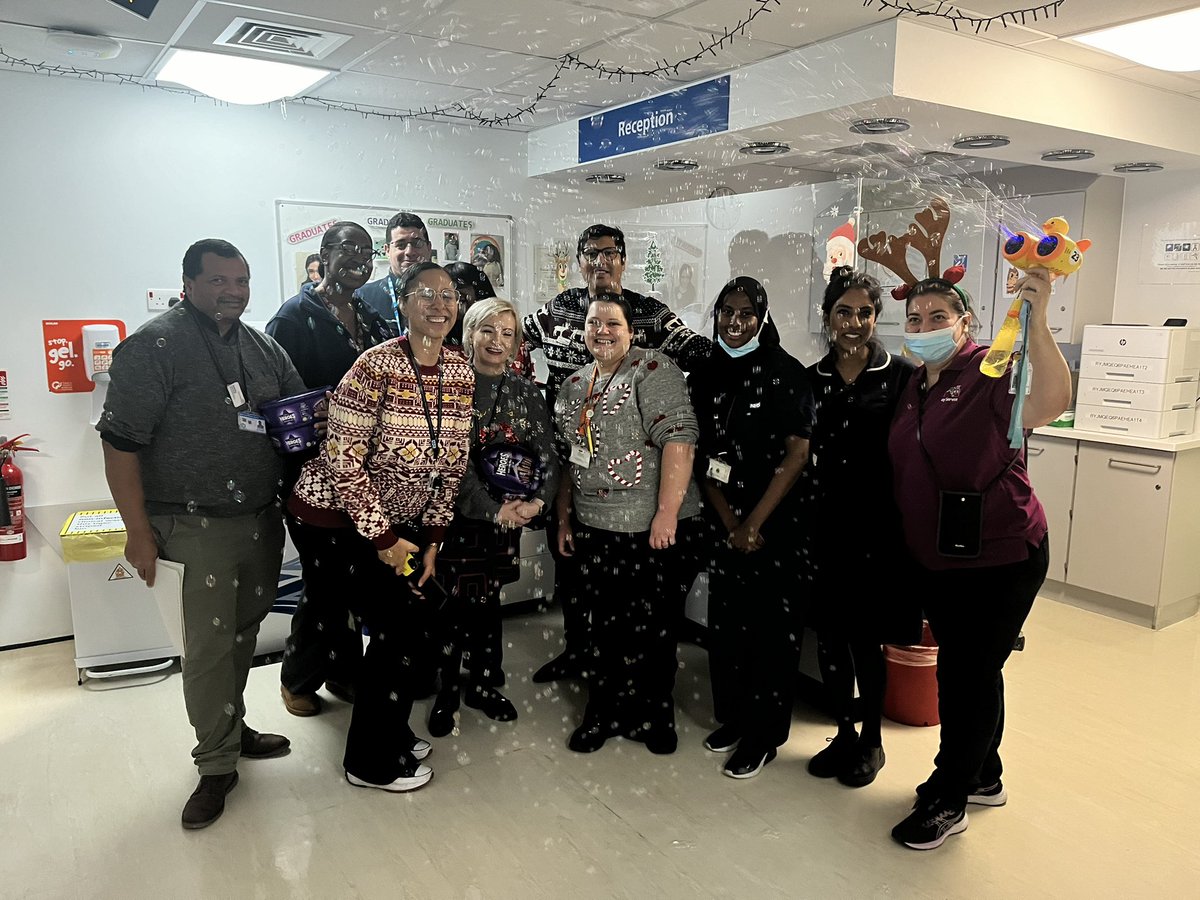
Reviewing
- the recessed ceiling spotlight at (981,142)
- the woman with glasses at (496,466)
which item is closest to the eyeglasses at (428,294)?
the woman with glasses at (496,466)

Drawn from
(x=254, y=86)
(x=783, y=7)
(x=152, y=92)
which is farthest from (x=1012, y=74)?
(x=152, y=92)

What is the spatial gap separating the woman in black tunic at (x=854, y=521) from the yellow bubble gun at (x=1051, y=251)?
47 centimetres

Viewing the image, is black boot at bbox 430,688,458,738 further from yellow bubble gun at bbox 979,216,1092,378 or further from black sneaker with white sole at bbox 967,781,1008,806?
yellow bubble gun at bbox 979,216,1092,378

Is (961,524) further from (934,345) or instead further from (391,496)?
(391,496)

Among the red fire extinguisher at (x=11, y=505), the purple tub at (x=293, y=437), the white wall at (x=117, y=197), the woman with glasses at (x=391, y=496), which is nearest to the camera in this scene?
the woman with glasses at (x=391, y=496)

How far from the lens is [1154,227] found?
382cm

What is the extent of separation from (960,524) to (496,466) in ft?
3.79

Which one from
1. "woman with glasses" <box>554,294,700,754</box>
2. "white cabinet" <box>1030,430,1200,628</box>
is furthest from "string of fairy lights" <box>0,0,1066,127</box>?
"white cabinet" <box>1030,430,1200,628</box>

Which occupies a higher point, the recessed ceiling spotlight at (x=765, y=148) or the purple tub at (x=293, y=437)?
the recessed ceiling spotlight at (x=765, y=148)

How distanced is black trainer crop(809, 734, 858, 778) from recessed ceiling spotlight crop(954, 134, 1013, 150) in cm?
220

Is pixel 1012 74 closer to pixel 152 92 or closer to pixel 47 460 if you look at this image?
pixel 152 92

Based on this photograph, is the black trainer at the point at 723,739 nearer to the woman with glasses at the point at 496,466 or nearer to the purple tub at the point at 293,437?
the woman with glasses at the point at 496,466

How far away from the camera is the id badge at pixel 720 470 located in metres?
2.25

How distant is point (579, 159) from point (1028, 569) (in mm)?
2511
